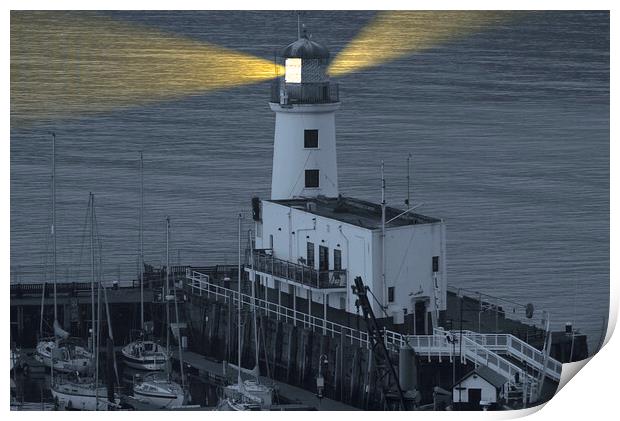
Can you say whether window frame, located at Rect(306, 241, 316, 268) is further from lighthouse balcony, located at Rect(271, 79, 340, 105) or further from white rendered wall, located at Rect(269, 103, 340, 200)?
lighthouse balcony, located at Rect(271, 79, 340, 105)

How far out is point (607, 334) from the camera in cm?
2222

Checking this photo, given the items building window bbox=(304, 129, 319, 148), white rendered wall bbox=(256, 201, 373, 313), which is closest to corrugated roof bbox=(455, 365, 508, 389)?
white rendered wall bbox=(256, 201, 373, 313)

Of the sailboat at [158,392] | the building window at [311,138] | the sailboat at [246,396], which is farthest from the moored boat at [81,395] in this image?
the building window at [311,138]

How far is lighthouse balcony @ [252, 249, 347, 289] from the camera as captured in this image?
2339cm

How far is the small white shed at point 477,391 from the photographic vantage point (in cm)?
2162

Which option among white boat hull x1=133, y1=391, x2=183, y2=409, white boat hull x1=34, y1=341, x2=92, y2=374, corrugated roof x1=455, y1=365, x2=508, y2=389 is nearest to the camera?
corrugated roof x1=455, y1=365, x2=508, y2=389

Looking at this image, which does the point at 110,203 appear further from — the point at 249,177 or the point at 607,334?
the point at 607,334

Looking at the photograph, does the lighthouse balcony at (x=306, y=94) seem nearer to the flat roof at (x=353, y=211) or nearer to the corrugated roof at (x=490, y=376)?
the flat roof at (x=353, y=211)

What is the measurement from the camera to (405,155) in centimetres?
3794

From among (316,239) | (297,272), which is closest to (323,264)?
(316,239)

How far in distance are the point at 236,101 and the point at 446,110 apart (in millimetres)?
3309

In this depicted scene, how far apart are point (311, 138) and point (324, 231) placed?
5.80 ft

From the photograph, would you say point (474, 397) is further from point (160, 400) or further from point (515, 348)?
point (160, 400)

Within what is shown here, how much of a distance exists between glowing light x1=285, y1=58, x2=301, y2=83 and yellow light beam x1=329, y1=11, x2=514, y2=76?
17.0m
